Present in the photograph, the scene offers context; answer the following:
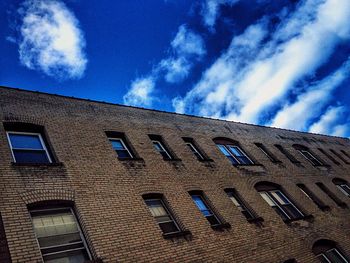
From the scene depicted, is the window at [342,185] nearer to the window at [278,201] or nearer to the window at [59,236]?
the window at [278,201]

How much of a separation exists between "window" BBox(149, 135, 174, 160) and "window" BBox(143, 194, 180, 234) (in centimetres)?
254

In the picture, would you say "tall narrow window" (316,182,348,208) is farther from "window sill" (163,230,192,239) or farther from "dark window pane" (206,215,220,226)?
"window sill" (163,230,192,239)

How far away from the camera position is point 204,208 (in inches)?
420

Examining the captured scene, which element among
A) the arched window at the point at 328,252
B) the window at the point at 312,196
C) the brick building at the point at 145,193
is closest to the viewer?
the brick building at the point at 145,193

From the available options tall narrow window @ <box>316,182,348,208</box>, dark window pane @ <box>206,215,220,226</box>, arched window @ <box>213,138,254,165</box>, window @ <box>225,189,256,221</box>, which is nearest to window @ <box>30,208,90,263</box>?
dark window pane @ <box>206,215,220,226</box>

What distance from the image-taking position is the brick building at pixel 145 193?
7.25 m

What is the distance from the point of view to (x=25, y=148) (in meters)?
8.98

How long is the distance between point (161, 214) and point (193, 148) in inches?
210

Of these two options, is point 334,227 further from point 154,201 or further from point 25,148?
point 25,148

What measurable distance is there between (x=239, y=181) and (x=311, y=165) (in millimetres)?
8060

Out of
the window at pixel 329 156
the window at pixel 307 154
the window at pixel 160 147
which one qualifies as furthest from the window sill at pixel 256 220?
the window at pixel 329 156

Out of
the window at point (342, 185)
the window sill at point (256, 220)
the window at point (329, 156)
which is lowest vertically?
the window sill at point (256, 220)

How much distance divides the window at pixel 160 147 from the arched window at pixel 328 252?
7.00m

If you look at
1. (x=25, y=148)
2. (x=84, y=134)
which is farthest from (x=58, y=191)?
(x=84, y=134)
